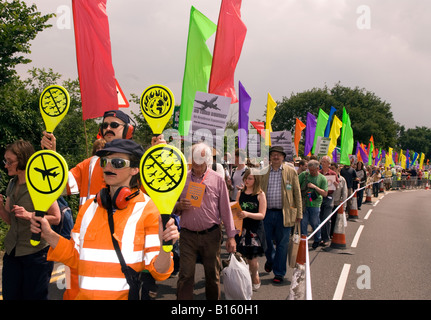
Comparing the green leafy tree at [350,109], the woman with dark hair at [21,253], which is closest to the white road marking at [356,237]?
the woman with dark hair at [21,253]

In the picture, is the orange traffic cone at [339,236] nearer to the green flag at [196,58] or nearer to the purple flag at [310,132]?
the green flag at [196,58]

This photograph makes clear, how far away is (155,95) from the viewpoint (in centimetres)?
345

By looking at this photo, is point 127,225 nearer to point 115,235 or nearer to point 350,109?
point 115,235

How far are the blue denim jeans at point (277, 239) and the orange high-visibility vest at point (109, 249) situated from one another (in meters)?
3.82

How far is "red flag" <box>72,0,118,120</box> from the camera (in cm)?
486

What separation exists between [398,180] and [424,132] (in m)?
89.8

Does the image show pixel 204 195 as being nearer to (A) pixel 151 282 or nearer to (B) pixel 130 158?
(A) pixel 151 282

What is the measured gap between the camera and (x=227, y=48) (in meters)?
6.58

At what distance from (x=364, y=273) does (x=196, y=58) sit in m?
4.78

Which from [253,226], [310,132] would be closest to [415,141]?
[310,132]

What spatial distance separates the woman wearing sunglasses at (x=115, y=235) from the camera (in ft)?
6.14

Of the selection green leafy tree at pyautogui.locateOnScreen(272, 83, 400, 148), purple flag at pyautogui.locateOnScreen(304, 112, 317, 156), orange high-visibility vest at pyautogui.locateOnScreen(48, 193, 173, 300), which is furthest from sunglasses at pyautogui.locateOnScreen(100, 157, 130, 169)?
green leafy tree at pyautogui.locateOnScreen(272, 83, 400, 148)

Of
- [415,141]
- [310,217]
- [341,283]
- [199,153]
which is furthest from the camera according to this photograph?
[415,141]

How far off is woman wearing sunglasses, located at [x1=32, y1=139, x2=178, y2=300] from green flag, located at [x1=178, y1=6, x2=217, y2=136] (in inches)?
163
